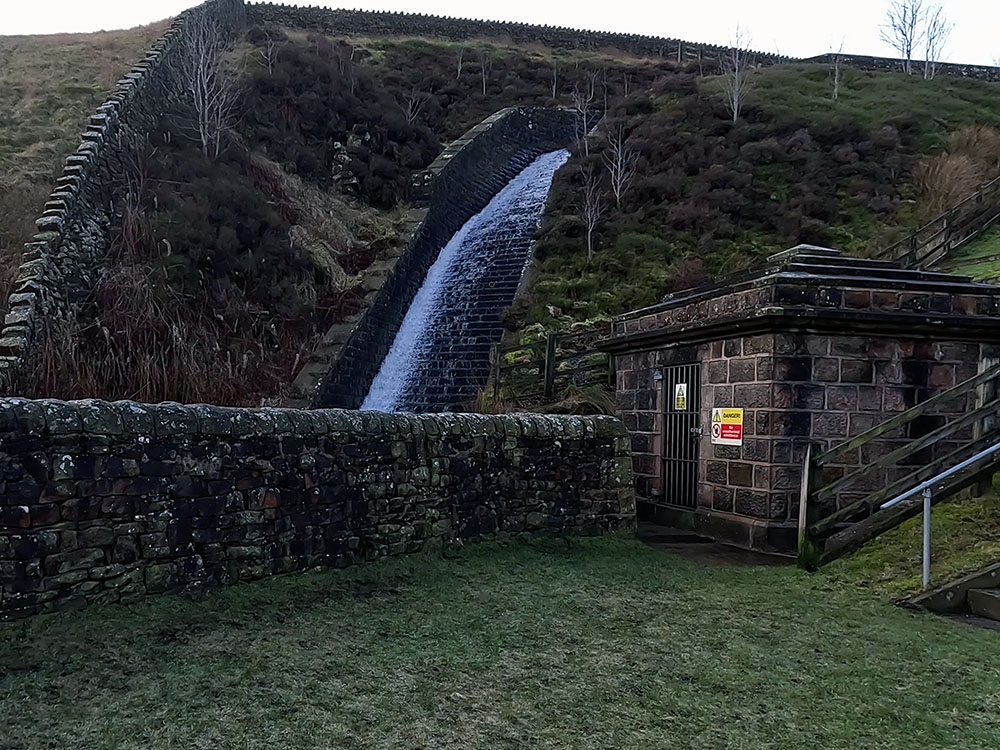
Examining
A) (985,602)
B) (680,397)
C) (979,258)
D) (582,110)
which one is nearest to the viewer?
(985,602)

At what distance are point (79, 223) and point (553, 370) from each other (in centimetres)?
934

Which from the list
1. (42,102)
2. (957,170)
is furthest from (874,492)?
(42,102)

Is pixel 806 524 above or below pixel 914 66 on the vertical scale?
below

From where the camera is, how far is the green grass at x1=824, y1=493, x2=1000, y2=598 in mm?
6289

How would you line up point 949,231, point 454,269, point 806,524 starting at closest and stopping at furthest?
point 806,524 → point 949,231 → point 454,269

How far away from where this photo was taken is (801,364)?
8023 millimetres

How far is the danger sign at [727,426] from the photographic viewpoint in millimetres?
8422

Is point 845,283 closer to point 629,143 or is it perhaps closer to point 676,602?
point 676,602

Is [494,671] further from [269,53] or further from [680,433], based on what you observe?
[269,53]

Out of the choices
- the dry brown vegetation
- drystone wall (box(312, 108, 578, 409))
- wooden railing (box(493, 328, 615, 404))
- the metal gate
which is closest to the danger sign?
the metal gate

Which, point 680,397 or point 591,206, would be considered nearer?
point 680,397

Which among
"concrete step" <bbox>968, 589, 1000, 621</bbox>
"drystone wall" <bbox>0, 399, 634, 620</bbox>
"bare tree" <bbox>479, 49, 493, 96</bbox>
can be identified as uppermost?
"bare tree" <bbox>479, 49, 493, 96</bbox>

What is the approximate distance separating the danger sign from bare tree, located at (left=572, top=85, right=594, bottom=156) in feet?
70.3

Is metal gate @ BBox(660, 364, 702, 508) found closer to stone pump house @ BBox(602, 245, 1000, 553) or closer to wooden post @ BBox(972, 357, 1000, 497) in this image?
stone pump house @ BBox(602, 245, 1000, 553)
